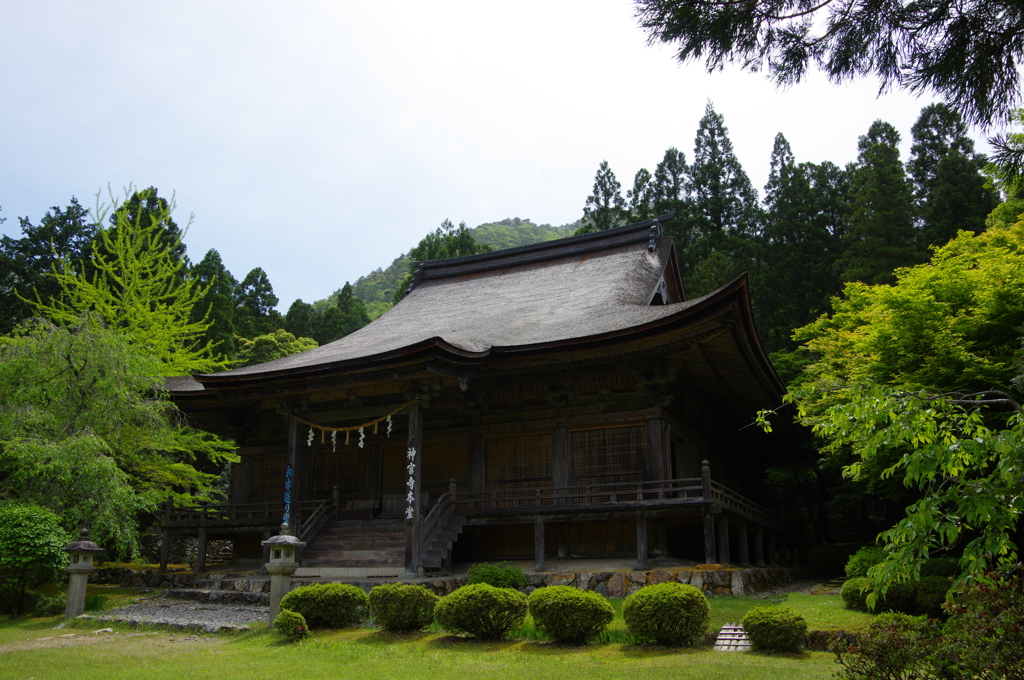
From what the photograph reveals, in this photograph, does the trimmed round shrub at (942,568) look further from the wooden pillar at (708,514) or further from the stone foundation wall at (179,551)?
the stone foundation wall at (179,551)

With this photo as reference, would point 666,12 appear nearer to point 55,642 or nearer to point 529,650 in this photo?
point 529,650

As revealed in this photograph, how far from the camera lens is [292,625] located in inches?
402

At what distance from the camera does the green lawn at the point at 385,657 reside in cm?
779

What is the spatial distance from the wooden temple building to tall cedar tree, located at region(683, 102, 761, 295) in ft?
67.5

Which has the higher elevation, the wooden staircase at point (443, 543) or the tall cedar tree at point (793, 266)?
the tall cedar tree at point (793, 266)

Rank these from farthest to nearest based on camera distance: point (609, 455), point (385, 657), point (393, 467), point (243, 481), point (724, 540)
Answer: point (243, 481) < point (393, 467) < point (609, 455) < point (724, 540) < point (385, 657)

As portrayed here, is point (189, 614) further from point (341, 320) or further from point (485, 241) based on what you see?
point (485, 241)

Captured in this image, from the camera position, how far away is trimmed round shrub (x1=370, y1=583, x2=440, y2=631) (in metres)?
10.2

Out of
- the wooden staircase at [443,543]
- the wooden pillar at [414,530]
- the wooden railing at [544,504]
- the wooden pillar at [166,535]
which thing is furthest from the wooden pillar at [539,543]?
the wooden pillar at [166,535]

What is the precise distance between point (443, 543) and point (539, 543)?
2.02 metres

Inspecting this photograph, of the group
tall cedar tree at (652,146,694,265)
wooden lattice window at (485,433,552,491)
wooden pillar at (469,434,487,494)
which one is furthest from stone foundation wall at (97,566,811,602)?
tall cedar tree at (652,146,694,265)

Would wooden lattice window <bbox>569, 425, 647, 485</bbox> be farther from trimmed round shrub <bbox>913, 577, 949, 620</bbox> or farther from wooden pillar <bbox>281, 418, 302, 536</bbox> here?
trimmed round shrub <bbox>913, 577, 949, 620</bbox>

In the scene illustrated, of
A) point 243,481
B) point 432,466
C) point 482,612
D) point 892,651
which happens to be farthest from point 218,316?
point 892,651

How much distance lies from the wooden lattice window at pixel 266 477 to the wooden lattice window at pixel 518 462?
664cm
